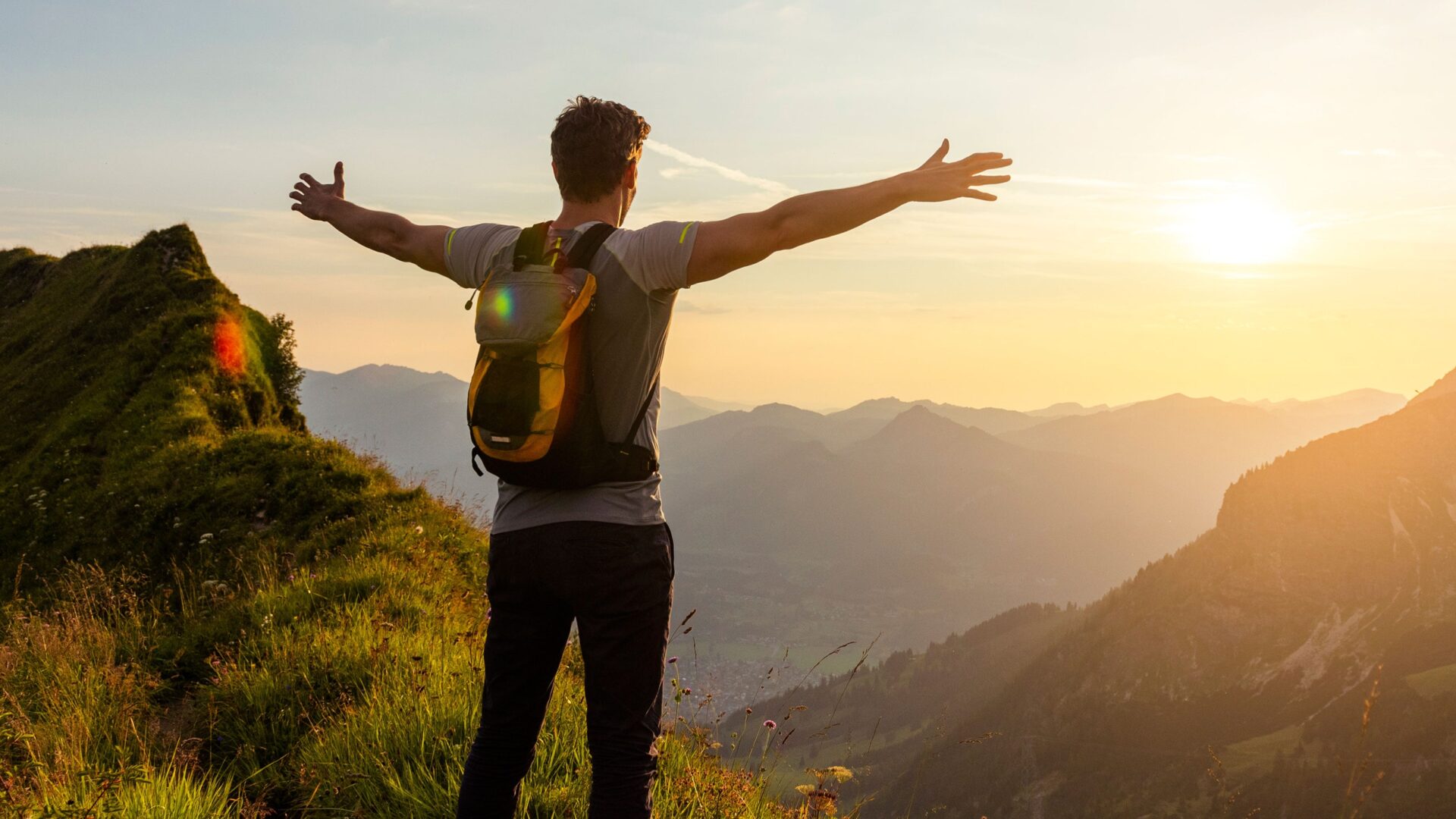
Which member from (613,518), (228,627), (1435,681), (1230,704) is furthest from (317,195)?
(1435,681)

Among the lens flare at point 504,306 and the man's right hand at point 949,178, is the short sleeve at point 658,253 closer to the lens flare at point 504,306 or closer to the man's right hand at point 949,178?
the lens flare at point 504,306

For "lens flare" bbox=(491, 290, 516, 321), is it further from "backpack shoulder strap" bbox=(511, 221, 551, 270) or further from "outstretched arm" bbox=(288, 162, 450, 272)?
"outstretched arm" bbox=(288, 162, 450, 272)

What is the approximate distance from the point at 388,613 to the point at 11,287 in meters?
35.8

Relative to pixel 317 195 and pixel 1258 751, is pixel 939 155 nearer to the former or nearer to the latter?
pixel 317 195

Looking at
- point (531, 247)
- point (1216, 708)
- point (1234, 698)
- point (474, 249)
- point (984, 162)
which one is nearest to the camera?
point (984, 162)

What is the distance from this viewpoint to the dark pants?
277 centimetres

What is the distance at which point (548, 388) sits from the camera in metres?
2.91

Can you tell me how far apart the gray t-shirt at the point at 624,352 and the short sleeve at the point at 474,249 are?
1.07 feet

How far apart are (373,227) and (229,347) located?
2037cm

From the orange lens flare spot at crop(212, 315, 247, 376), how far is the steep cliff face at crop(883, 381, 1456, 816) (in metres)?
141

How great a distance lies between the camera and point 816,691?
648 ft

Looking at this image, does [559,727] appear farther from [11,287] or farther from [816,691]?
[816,691]

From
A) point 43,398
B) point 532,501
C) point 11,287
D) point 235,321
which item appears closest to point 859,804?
point 532,501

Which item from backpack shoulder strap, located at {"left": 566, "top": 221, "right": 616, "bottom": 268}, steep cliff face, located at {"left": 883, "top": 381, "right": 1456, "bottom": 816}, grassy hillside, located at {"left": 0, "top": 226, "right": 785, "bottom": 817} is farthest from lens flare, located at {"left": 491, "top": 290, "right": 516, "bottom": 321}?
steep cliff face, located at {"left": 883, "top": 381, "right": 1456, "bottom": 816}
